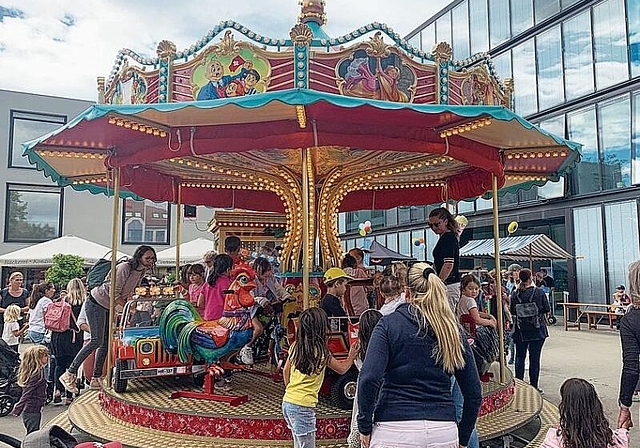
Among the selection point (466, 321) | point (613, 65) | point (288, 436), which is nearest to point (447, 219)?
point (466, 321)

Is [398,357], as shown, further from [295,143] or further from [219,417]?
[295,143]

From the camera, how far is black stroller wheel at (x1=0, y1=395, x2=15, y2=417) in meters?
6.96

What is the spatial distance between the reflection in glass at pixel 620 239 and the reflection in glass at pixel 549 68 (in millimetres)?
4820

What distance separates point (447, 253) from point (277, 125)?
7.37ft

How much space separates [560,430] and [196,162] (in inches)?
249

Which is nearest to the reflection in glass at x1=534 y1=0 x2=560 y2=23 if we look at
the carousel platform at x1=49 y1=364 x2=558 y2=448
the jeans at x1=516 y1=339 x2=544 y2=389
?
the jeans at x1=516 y1=339 x2=544 y2=389

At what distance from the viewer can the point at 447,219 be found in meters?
6.29

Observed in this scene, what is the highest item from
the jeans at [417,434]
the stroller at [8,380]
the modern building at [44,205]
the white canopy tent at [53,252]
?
the modern building at [44,205]

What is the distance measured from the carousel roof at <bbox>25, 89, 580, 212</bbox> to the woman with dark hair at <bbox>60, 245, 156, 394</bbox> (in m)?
1.16

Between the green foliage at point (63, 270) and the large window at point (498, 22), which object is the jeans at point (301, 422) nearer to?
the green foliage at point (63, 270)

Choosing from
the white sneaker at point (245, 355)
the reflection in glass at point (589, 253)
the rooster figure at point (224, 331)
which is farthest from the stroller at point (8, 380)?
the reflection in glass at point (589, 253)

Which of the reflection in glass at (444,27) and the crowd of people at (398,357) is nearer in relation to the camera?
the crowd of people at (398,357)

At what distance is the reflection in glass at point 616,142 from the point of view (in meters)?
17.9

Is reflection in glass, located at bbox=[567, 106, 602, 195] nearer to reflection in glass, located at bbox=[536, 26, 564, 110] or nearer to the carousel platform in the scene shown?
reflection in glass, located at bbox=[536, 26, 564, 110]
